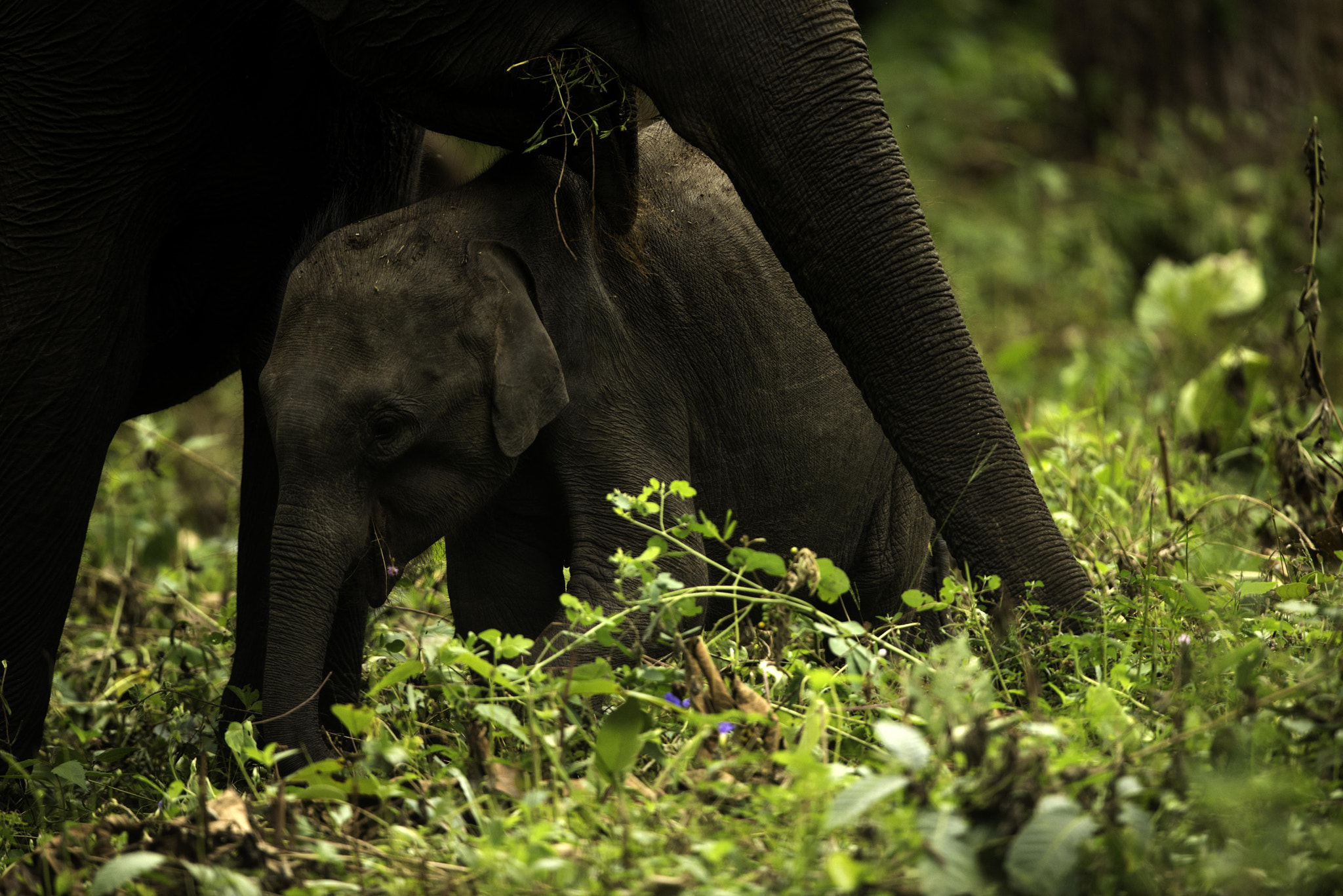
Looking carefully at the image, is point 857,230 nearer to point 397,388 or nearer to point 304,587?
point 397,388

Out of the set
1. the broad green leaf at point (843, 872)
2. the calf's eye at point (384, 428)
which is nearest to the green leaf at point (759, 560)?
the broad green leaf at point (843, 872)

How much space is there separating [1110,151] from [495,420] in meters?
8.56

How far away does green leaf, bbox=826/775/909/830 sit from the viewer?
5.92ft

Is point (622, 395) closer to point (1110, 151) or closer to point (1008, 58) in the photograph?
point (1110, 151)

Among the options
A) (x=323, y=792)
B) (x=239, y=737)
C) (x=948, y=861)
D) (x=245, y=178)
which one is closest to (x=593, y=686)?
(x=323, y=792)

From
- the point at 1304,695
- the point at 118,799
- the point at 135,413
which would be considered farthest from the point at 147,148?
the point at 1304,695

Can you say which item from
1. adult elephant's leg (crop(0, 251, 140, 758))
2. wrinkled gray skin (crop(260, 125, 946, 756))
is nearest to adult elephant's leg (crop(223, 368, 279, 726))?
wrinkled gray skin (crop(260, 125, 946, 756))

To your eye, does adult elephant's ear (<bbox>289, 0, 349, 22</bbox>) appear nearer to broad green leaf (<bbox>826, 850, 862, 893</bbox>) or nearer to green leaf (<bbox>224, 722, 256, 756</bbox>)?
green leaf (<bbox>224, 722, 256, 756</bbox>)

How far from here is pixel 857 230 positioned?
268 centimetres

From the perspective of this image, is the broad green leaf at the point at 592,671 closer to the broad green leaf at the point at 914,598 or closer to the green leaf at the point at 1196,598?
the broad green leaf at the point at 914,598

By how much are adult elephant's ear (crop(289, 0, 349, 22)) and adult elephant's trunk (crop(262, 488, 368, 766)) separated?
954mm

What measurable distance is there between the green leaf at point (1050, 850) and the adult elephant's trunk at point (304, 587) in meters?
1.46

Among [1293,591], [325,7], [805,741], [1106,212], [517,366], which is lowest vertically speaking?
[805,741]

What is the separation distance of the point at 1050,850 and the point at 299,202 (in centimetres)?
250
